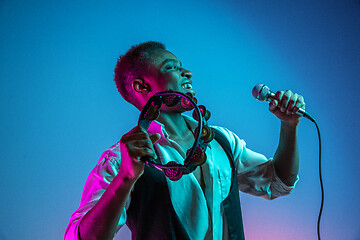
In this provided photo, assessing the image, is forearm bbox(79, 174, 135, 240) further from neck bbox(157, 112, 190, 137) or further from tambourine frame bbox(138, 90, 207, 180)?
neck bbox(157, 112, 190, 137)

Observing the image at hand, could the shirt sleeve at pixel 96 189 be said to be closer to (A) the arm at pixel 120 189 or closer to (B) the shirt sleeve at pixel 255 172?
(A) the arm at pixel 120 189

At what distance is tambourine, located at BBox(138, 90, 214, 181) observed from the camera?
860 millimetres

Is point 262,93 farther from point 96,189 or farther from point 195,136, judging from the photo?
point 96,189

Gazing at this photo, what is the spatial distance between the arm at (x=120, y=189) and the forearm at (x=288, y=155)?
0.57m

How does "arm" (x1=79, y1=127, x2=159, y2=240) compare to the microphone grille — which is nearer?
"arm" (x1=79, y1=127, x2=159, y2=240)

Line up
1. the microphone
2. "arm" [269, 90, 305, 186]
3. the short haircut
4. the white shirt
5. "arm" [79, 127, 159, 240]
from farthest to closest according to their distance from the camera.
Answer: the short haircut → "arm" [269, 90, 305, 186] → the microphone → the white shirt → "arm" [79, 127, 159, 240]

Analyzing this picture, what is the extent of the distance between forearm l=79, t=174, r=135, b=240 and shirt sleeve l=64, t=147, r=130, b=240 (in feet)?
0.21

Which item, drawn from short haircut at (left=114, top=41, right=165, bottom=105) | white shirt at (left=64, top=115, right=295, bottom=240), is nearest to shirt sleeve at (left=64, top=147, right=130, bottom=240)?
white shirt at (left=64, top=115, right=295, bottom=240)

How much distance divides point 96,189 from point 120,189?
0.16 meters

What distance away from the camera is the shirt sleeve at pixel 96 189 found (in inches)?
35.2

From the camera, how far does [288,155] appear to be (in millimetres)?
1204

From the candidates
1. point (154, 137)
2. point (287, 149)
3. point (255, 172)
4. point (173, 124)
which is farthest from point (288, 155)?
point (154, 137)

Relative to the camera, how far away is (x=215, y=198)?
3.52ft

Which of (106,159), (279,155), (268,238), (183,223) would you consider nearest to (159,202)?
(183,223)
